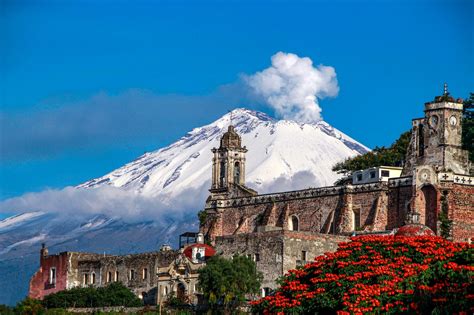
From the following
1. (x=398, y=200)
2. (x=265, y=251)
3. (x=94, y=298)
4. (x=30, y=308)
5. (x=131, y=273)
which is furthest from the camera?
(x=131, y=273)

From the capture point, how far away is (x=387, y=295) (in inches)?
2308

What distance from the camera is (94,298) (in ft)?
305

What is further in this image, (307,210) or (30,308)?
(307,210)

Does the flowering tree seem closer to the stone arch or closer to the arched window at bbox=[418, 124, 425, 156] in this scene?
the arched window at bbox=[418, 124, 425, 156]

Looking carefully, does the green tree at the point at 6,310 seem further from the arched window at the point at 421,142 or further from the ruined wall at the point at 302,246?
the arched window at the point at 421,142

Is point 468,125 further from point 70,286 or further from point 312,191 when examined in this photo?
point 70,286

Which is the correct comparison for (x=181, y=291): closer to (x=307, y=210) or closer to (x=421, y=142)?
(x=307, y=210)

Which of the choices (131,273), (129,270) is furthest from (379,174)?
(129,270)

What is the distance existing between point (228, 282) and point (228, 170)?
2910 centimetres

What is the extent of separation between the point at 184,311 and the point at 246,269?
5.25 m

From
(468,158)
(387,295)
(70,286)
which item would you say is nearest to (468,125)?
(468,158)

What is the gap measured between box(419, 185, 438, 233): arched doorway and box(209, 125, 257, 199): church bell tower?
2133 cm

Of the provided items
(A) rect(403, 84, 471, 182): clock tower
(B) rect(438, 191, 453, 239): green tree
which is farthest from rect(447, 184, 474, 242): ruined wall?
(A) rect(403, 84, 471, 182): clock tower

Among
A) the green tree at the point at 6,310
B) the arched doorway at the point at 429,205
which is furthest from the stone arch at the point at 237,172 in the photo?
the green tree at the point at 6,310
